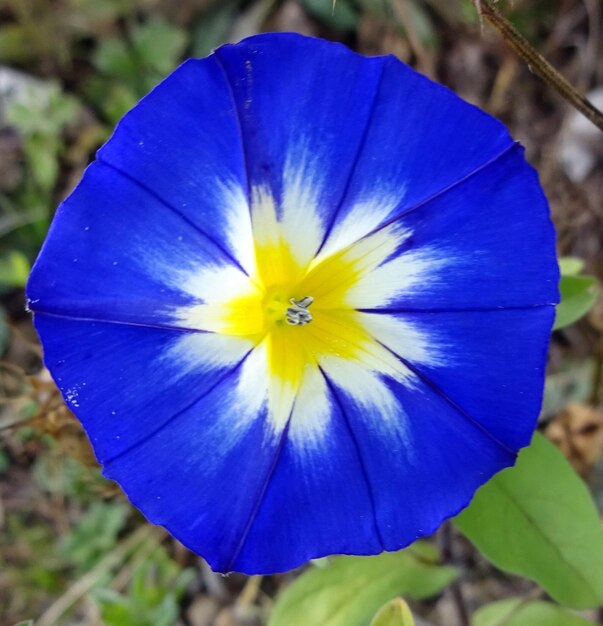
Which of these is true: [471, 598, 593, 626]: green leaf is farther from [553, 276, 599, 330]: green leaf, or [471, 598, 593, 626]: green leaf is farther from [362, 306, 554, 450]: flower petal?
[362, 306, 554, 450]: flower petal

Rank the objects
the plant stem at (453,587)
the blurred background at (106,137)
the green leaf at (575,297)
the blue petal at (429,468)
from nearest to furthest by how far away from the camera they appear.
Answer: the blue petal at (429,468) → the green leaf at (575,297) → the plant stem at (453,587) → the blurred background at (106,137)

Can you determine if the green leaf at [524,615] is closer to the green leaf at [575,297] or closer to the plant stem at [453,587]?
the plant stem at [453,587]

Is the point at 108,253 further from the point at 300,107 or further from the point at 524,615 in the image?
the point at 524,615

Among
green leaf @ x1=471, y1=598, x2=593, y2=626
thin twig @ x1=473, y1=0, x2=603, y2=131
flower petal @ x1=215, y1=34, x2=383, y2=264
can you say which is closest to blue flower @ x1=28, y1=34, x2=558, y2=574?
flower petal @ x1=215, y1=34, x2=383, y2=264

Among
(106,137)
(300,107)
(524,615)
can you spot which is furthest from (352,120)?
(106,137)

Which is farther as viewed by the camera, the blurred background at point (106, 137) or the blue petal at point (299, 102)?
the blurred background at point (106, 137)

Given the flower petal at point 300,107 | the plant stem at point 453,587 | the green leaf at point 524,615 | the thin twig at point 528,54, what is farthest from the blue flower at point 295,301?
the plant stem at point 453,587
